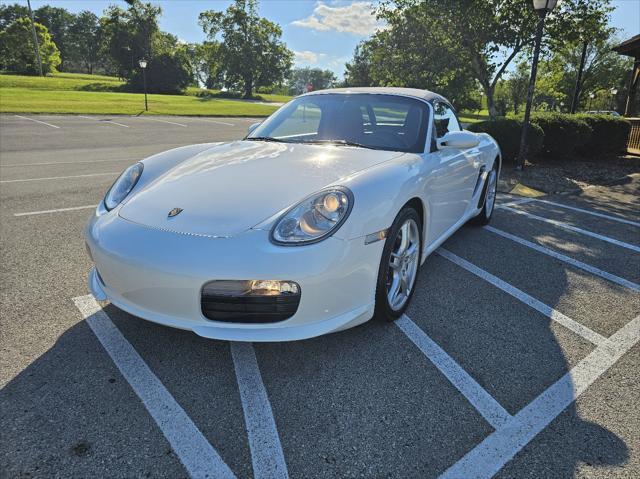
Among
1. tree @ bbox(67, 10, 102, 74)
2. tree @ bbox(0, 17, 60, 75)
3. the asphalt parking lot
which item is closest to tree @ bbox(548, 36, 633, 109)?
the asphalt parking lot

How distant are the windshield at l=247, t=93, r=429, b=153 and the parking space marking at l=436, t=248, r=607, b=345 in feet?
3.99

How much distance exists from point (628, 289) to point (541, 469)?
7.89ft

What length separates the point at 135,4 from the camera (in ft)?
181

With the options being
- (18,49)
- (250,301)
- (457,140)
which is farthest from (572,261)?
(18,49)

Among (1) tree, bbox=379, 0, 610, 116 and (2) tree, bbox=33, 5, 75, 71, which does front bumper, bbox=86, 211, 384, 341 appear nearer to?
(1) tree, bbox=379, 0, 610, 116

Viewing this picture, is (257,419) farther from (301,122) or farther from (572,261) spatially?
(572,261)

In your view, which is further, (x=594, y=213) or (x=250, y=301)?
(x=594, y=213)

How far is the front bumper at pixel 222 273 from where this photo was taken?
1.90 meters

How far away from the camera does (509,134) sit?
8.95m

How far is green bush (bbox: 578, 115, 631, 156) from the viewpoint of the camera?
1111 cm

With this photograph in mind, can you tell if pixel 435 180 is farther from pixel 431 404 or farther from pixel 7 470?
pixel 7 470

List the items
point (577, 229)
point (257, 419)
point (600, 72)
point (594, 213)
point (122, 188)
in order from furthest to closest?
point (600, 72), point (594, 213), point (577, 229), point (122, 188), point (257, 419)

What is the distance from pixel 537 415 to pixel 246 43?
2468 inches

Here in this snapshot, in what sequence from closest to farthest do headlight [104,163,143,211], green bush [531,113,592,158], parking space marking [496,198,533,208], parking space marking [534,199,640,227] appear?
1. headlight [104,163,143,211]
2. parking space marking [534,199,640,227]
3. parking space marking [496,198,533,208]
4. green bush [531,113,592,158]
